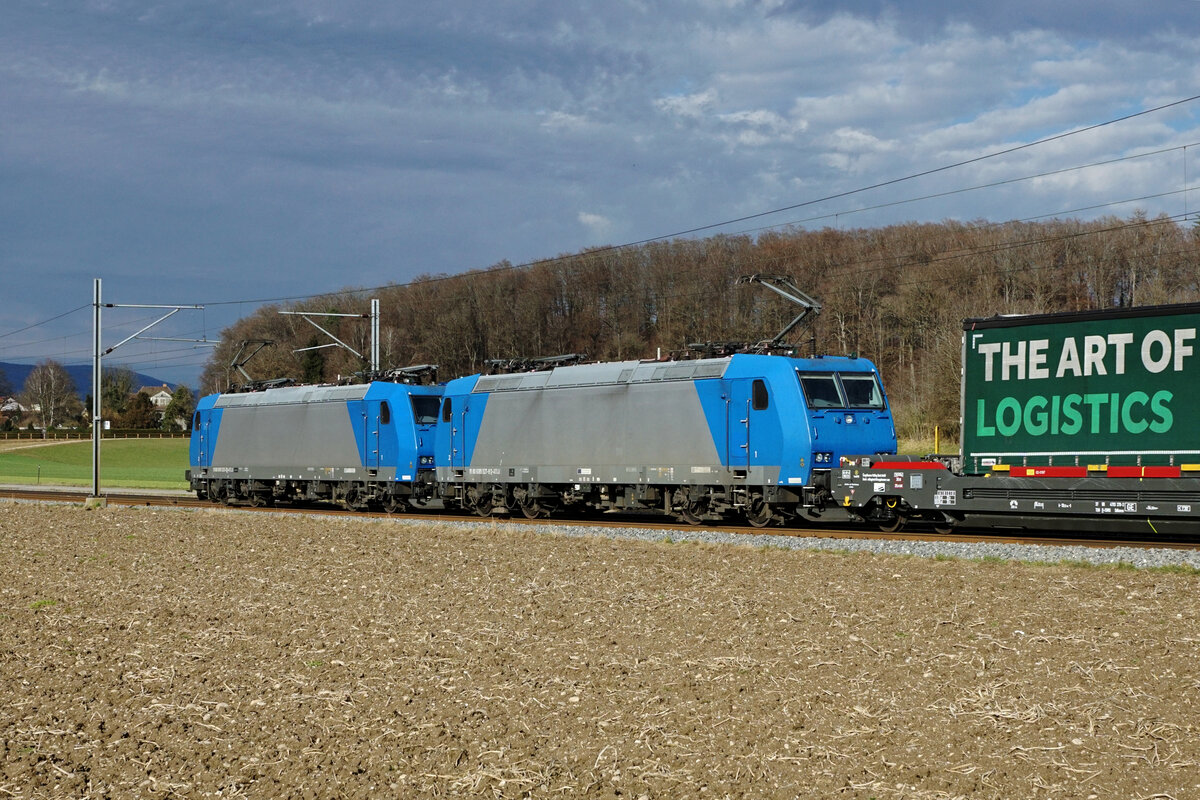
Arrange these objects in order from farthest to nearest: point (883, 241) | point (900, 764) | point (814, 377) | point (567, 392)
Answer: point (883, 241) < point (567, 392) < point (814, 377) < point (900, 764)

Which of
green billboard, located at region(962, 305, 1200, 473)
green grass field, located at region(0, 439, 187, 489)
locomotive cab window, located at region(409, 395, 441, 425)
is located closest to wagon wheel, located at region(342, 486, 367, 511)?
locomotive cab window, located at region(409, 395, 441, 425)

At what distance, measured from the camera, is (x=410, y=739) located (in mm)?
7801

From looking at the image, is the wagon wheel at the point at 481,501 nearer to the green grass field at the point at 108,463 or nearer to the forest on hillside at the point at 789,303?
the forest on hillside at the point at 789,303

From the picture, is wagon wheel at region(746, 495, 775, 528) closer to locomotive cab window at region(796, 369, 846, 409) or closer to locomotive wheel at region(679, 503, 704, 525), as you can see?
locomotive wheel at region(679, 503, 704, 525)

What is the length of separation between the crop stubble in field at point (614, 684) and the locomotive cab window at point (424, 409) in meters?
14.8

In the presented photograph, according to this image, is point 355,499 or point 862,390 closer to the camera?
point 862,390

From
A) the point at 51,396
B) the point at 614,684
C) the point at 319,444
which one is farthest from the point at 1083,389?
the point at 51,396

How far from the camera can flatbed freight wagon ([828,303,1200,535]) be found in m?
16.7

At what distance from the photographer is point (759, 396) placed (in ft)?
71.1

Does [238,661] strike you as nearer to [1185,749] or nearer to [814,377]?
[1185,749]

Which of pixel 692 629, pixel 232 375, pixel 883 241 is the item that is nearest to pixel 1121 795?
pixel 692 629

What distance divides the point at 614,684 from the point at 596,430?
53.3 feet

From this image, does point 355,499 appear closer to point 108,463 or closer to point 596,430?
point 596,430

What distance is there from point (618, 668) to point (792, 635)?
1.99 meters
